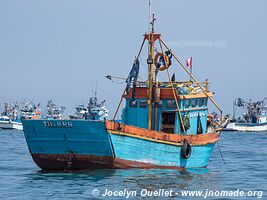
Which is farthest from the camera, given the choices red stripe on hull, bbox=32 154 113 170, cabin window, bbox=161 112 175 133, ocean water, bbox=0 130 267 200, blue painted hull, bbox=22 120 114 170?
cabin window, bbox=161 112 175 133

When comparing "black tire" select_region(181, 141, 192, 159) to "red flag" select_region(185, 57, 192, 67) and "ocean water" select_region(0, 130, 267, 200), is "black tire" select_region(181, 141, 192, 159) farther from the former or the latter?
"red flag" select_region(185, 57, 192, 67)

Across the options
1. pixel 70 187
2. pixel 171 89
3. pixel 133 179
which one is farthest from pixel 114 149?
pixel 171 89

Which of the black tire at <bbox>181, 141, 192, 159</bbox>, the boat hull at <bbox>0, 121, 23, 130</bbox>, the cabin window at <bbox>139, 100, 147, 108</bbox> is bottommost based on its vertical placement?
A: the boat hull at <bbox>0, 121, 23, 130</bbox>

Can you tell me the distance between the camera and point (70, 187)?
73.6 feet

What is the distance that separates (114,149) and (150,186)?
2940mm

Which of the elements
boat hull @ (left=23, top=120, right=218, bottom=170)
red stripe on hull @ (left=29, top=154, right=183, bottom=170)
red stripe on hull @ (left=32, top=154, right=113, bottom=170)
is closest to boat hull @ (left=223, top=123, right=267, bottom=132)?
boat hull @ (left=23, top=120, right=218, bottom=170)

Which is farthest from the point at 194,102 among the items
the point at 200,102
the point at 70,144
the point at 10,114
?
the point at 10,114

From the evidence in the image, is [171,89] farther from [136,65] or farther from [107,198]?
[107,198]

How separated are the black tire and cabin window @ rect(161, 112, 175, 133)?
180cm

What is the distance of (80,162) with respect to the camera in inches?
1030

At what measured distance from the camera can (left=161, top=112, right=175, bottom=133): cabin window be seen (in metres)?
30.5

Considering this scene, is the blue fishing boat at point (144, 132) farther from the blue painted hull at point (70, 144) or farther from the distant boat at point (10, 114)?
the distant boat at point (10, 114)

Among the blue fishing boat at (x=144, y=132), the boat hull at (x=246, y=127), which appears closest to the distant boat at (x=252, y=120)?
the boat hull at (x=246, y=127)

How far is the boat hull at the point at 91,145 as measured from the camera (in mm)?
25188
